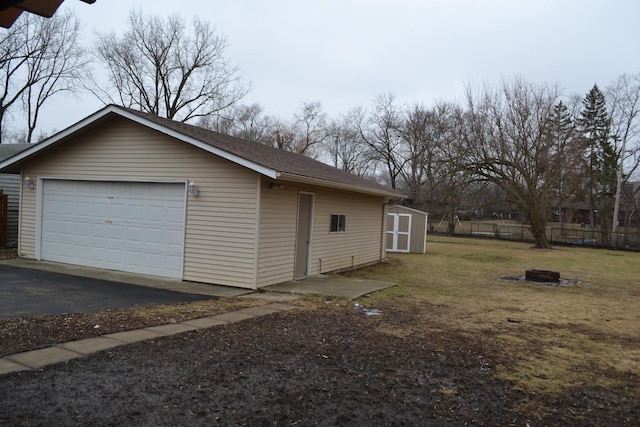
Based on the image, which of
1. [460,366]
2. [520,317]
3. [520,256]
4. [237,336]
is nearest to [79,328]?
[237,336]

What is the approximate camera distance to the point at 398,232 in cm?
2303

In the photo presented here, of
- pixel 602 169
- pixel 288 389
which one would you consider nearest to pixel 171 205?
pixel 288 389

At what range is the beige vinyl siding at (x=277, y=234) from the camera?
10125mm

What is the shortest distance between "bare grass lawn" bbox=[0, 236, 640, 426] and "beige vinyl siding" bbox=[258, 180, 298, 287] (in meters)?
1.75

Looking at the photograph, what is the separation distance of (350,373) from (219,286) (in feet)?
19.3

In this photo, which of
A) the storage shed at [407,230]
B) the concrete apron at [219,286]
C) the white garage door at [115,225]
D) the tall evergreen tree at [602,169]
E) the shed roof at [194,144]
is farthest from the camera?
the tall evergreen tree at [602,169]

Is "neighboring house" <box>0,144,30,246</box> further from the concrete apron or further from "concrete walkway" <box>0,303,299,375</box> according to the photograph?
"concrete walkway" <box>0,303,299,375</box>

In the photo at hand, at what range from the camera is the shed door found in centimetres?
2286

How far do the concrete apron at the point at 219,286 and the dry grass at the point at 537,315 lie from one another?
665 millimetres

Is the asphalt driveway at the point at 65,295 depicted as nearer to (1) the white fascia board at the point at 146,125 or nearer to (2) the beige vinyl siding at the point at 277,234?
(2) the beige vinyl siding at the point at 277,234

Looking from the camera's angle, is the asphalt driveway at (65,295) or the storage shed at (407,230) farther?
the storage shed at (407,230)

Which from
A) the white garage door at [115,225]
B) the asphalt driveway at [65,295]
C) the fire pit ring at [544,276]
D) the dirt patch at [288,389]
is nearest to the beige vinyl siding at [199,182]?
the white garage door at [115,225]

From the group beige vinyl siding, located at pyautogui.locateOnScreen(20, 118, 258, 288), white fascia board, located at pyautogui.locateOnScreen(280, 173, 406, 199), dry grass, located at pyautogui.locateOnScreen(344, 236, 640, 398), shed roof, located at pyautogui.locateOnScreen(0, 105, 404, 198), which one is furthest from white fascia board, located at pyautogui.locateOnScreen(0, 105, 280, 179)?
dry grass, located at pyautogui.locateOnScreen(344, 236, 640, 398)

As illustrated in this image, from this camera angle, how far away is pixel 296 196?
11.4 meters
